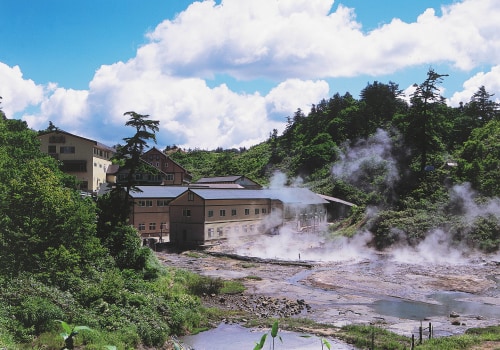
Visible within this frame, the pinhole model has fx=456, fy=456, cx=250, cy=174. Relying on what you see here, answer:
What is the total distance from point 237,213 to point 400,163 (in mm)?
25160

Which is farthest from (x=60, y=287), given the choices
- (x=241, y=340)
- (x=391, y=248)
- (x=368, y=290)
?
(x=391, y=248)

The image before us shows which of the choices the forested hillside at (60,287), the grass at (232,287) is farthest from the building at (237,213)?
the forested hillside at (60,287)

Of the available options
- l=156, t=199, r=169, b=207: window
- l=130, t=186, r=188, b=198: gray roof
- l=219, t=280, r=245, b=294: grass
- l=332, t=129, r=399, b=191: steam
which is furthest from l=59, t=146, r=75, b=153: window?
l=332, t=129, r=399, b=191: steam

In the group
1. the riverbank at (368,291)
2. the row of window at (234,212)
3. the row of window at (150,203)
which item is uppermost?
the row of window at (150,203)

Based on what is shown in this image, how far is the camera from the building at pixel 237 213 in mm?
51031

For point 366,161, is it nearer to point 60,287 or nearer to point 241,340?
point 241,340

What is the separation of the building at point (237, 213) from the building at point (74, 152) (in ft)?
48.5

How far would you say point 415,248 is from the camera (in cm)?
4434

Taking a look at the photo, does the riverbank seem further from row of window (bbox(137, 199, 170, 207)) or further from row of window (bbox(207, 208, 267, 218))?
row of window (bbox(137, 199, 170, 207))

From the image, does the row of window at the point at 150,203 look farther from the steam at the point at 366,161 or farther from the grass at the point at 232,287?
the steam at the point at 366,161

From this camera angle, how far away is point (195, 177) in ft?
341

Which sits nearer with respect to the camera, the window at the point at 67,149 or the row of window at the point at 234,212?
the row of window at the point at 234,212

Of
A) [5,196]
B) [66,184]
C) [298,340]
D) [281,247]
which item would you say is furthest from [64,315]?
[281,247]

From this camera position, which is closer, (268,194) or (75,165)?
(75,165)
